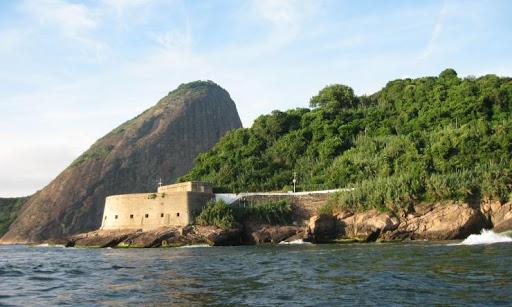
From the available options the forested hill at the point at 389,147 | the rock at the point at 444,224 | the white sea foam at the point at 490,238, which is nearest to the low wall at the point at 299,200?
the forested hill at the point at 389,147

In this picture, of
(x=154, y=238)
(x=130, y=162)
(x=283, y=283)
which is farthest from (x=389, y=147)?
(x=130, y=162)

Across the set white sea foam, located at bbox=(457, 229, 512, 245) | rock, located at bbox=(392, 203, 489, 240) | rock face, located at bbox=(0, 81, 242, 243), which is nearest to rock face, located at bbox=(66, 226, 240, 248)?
rock, located at bbox=(392, 203, 489, 240)

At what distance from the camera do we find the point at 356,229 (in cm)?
4512

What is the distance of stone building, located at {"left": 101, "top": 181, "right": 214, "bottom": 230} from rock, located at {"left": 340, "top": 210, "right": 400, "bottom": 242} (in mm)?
14267

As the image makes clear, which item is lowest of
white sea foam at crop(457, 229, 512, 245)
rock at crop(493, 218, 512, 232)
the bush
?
white sea foam at crop(457, 229, 512, 245)

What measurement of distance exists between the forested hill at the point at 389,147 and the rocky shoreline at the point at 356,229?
1.44 m

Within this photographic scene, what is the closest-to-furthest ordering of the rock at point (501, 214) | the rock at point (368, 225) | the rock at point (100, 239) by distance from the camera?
the rock at point (501, 214), the rock at point (368, 225), the rock at point (100, 239)

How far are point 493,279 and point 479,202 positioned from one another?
101ft

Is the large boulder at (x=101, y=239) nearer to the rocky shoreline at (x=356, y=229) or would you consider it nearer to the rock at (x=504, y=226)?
the rocky shoreline at (x=356, y=229)

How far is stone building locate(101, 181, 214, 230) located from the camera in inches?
2015

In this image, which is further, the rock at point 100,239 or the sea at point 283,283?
the rock at point 100,239

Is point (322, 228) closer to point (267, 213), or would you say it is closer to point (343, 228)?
point (343, 228)

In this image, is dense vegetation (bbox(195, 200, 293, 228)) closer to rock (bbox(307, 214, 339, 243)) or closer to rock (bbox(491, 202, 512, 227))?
rock (bbox(307, 214, 339, 243))

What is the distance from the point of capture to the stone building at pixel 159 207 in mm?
51188
